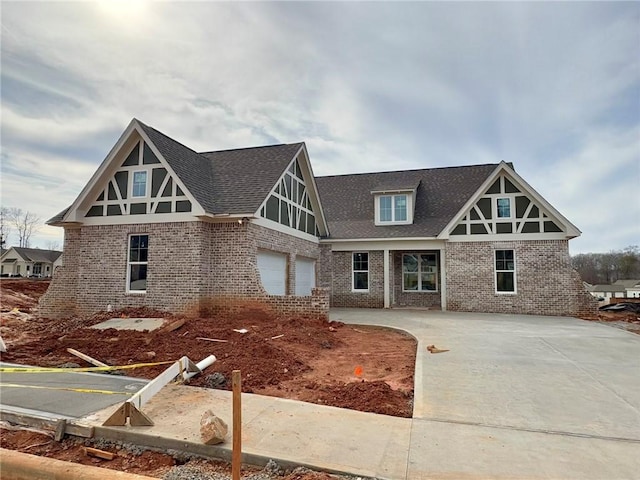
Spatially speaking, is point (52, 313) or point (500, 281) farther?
point (500, 281)

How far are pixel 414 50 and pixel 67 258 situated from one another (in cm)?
1340

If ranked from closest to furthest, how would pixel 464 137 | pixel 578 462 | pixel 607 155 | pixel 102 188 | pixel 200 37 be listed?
pixel 578 462, pixel 200 37, pixel 102 188, pixel 607 155, pixel 464 137

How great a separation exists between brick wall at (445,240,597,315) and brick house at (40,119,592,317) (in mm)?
43

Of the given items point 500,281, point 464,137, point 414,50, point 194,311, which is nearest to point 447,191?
point 464,137

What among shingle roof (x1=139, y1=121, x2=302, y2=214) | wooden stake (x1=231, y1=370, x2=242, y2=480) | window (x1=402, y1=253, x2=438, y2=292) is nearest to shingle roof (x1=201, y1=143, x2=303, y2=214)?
shingle roof (x1=139, y1=121, x2=302, y2=214)

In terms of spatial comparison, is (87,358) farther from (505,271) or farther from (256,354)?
(505,271)

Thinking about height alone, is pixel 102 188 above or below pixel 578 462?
above

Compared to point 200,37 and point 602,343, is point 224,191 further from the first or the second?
point 602,343

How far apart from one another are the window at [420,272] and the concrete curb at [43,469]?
17.1 m

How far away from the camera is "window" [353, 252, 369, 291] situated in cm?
1895

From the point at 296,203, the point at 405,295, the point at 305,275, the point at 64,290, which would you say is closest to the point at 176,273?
the point at 64,290

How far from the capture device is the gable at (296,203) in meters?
14.1

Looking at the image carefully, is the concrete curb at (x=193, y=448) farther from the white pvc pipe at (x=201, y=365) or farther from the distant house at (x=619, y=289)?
the distant house at (x=619, y=289)

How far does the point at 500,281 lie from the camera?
54.6 ft
